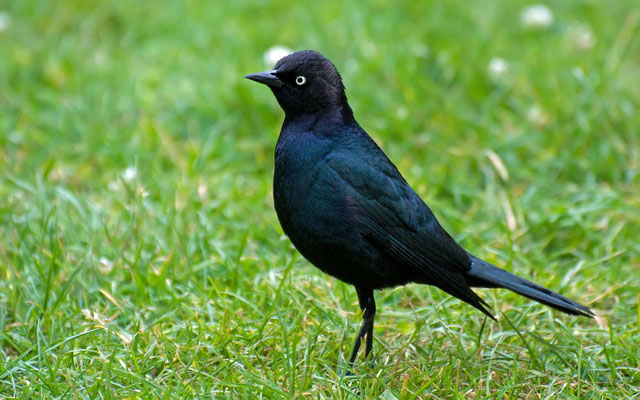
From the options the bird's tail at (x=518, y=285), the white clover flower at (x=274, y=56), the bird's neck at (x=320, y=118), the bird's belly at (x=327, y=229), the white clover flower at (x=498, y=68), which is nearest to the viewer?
the bird's belly at (x=327, y=229)

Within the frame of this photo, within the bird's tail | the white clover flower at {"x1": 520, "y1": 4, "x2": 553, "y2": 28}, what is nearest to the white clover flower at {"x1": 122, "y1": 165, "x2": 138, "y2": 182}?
the bird's tail

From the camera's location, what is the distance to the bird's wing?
3266mm

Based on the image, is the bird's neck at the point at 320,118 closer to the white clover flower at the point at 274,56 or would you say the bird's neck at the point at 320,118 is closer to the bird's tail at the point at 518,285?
the bird's tail at the point at 518,285

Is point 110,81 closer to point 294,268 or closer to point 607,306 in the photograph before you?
point 294,268

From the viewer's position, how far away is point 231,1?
6.86 metres

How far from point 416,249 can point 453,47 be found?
3.03 metres

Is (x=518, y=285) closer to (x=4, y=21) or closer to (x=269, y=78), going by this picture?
(x=269, y=78)

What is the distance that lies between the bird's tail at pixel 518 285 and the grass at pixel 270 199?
0.61 feet

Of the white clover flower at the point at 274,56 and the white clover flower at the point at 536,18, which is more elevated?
the white clover flower at the point at 536,18

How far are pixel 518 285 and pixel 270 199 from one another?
1805mm

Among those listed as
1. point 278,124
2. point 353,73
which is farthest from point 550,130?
point 278,124

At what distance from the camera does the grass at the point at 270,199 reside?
331cm

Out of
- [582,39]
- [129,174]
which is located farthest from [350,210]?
[582,39]

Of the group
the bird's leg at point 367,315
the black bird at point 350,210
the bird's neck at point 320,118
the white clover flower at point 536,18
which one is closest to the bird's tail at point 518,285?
the black bird at point 350,210
